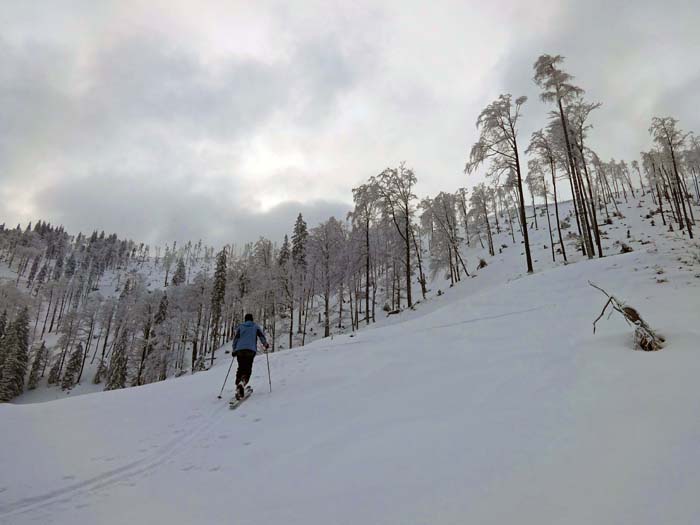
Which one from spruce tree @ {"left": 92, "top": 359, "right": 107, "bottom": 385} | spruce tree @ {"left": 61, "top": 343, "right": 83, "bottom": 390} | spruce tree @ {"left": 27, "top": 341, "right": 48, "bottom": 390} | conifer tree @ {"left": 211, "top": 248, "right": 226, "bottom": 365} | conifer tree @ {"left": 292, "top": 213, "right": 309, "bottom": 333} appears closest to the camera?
conifer tree @ {"left": 292, "top": 213, "right": 309, "bottom": 333}

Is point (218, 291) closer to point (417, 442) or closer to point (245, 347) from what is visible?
point (245, 347)

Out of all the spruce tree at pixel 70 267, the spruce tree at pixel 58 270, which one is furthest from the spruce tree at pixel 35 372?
the spruce tree at pixel 58 270

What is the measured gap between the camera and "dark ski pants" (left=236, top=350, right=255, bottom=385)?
8016 millimetres

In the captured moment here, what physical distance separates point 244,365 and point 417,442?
552 cm

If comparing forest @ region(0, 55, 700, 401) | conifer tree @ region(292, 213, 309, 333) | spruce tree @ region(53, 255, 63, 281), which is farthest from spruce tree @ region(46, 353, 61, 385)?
spruce tree @ region(53, 255, 63, 281)

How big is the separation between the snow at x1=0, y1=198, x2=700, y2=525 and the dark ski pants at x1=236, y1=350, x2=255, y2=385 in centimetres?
53

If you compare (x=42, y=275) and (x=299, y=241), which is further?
(x=42, y=275)

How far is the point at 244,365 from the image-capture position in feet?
27.0

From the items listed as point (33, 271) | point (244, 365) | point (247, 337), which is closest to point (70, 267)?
point (33, 271)

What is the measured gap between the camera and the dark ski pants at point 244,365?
8.02 m

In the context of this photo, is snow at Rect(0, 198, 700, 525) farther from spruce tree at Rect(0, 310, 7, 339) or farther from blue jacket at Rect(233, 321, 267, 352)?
spruce tree at Rect(0, 310, 7, 339)

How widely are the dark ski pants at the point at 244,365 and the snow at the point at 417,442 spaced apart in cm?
53

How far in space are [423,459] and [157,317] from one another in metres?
46.6

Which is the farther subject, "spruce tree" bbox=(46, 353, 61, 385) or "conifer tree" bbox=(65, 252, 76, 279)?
"conifer tree" bbox=(65, 252, 76, 279)
